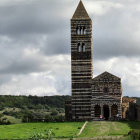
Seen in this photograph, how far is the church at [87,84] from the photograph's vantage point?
69312mm

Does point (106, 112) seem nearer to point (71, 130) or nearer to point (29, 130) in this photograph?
point (71, 130)

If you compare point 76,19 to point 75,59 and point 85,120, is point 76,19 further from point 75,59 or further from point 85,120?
point 85,120

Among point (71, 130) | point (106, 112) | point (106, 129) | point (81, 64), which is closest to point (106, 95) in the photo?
point (106, 112)

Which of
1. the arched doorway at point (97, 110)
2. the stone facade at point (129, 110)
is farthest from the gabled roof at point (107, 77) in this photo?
the stone facade at point (129, 110)

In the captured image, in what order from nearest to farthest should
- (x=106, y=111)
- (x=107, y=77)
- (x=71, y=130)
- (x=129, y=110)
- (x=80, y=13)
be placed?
(x=71, y=130), (x=107, y=77), (x=106, y=111), (x=80, y=13), (x=129, y=110)

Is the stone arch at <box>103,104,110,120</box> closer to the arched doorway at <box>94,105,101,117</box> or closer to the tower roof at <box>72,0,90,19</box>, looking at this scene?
the arched doorway at <box>94,105,101,117</box>

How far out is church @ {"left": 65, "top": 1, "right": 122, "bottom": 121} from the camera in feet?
227

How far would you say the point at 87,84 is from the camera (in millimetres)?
70562

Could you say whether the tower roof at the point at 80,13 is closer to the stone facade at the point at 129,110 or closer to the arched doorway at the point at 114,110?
the arched doorway at the point at 114,110

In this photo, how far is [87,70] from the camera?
7106 centimetres

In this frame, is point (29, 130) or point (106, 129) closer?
point (106, 129)

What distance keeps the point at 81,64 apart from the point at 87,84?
11.0 feet

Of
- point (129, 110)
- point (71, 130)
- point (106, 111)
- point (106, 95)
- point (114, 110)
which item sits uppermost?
point (106, 95)

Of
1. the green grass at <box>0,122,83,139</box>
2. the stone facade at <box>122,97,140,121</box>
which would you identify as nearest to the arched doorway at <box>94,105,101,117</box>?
the stone facade at <box>122,97,140,121</box>
